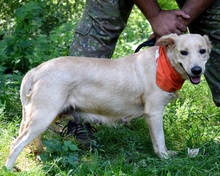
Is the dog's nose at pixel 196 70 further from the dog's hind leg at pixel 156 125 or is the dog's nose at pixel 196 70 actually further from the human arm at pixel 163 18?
the human arm at pixel 163 18

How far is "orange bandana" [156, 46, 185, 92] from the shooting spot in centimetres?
512

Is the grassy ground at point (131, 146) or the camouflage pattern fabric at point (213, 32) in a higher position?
the camouflage pattern fabric at point (213, 32)

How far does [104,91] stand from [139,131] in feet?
3.50

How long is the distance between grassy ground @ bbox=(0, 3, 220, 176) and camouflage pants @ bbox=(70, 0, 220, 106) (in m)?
0.66

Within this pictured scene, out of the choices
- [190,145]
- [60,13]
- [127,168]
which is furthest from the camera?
[60,13]

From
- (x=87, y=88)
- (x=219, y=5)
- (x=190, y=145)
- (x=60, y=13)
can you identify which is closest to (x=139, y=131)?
(x=190, y=145)

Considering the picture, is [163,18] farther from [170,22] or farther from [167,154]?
[167,154]

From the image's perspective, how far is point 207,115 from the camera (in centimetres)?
636

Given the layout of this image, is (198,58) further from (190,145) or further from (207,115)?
(207,115)

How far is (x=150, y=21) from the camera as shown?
569cm

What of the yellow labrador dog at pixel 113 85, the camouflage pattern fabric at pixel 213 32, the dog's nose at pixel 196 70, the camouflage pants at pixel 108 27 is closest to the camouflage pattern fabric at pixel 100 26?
the camouflage pants at pixel 108 27

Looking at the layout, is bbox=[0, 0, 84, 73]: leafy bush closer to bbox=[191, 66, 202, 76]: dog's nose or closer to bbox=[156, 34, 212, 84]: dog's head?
bbox=[156, 34, 212, 84]: dog's head

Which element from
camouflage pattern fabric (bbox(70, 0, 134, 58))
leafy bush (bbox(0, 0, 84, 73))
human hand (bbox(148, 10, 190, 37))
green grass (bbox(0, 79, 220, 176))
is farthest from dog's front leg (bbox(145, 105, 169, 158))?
leafy bush (bbox(0, 0, 84, 73))

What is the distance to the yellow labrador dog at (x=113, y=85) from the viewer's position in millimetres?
4949
